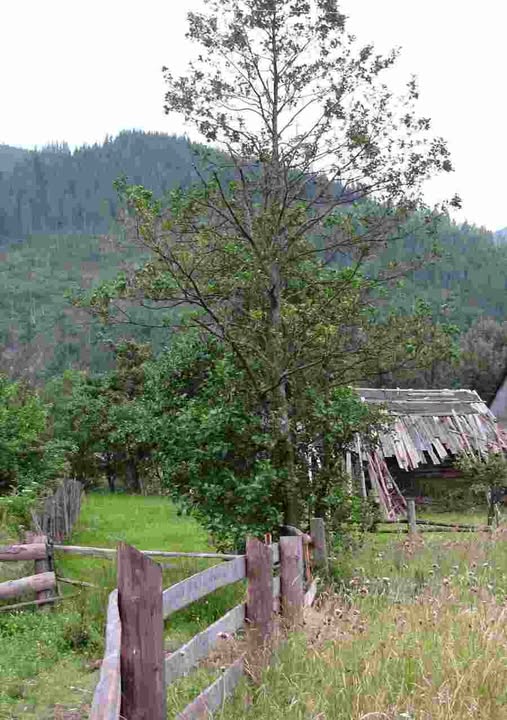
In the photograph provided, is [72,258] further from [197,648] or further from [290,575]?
[197,648]

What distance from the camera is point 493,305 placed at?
95.0 meters

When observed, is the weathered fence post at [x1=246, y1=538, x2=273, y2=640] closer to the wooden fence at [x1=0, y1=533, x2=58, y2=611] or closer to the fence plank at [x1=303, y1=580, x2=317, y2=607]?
the fence plank at [x1=303, y1=580, x2=317, y2=607]

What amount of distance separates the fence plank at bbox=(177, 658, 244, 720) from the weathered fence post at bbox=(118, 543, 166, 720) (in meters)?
0.34

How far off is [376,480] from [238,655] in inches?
766

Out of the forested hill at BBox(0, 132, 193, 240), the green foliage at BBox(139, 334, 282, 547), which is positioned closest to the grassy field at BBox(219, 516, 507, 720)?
the green foliage at BBox(139, 334, 282, 547)

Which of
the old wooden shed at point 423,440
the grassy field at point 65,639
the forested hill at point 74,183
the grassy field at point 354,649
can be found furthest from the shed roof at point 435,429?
the forested hill at point 74,183

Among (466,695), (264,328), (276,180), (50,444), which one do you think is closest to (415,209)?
(276,180)

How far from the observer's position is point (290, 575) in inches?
250

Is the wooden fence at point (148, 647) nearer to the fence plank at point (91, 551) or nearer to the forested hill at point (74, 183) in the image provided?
the fence plank at point (91, 551)

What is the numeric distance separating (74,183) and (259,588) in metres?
184

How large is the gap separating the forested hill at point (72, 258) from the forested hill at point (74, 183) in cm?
22

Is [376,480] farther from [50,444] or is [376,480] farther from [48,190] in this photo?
[48,190]

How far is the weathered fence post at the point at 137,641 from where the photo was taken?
10.5 ft

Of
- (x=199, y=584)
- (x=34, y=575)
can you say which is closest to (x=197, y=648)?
(x=199, y=584)
